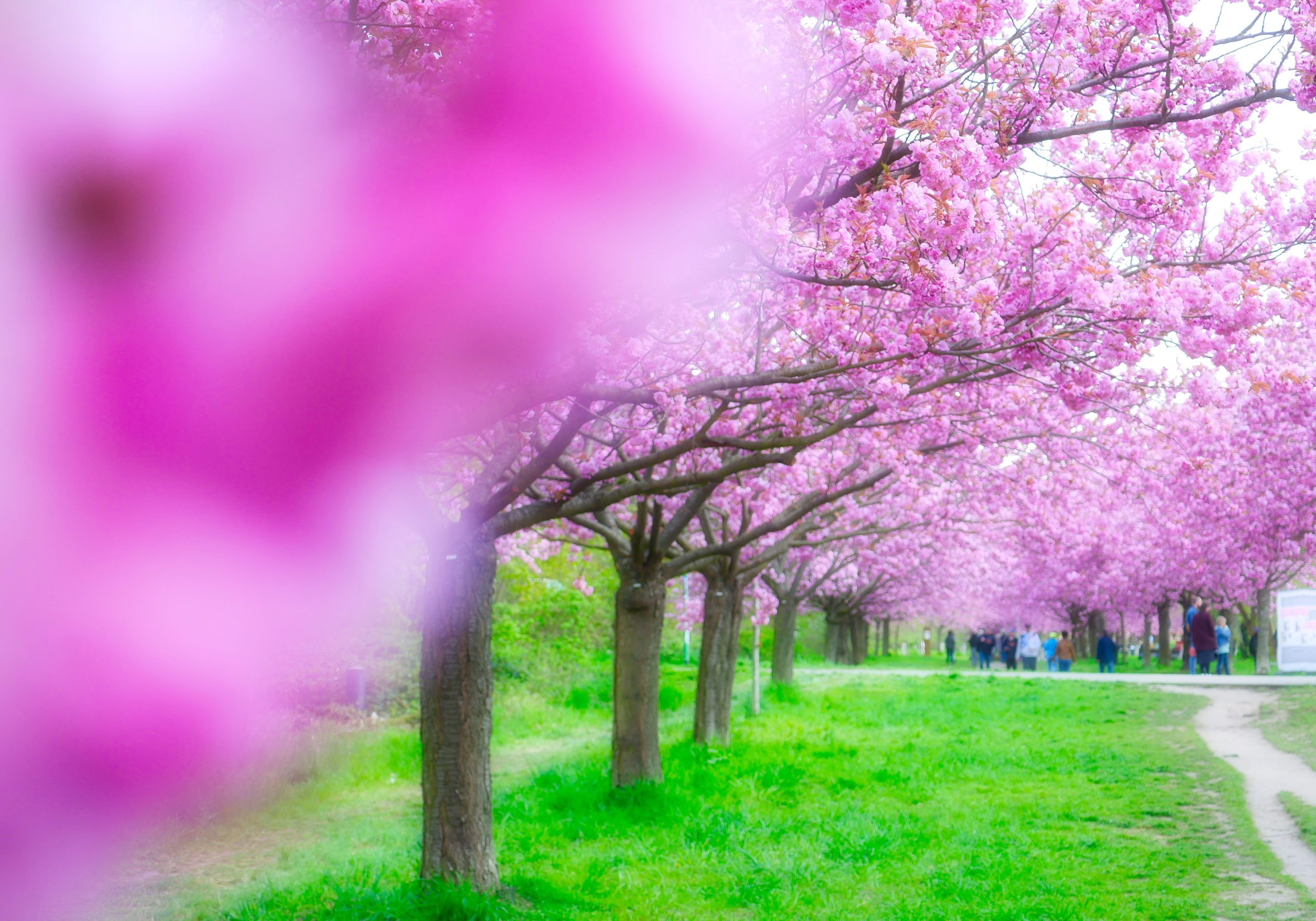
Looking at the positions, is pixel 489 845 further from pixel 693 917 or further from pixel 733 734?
pixel 733 734

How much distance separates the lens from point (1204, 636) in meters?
32.5

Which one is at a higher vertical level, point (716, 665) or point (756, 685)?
point (716, 665)

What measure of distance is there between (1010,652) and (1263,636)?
55.4ft

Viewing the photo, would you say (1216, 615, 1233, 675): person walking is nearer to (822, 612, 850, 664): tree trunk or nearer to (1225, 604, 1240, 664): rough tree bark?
(1225, 604, 1240, 664): rough tree bark

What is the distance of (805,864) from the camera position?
9000 mm

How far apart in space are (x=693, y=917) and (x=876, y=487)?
10018mm

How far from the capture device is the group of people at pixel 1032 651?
44656 millimetres

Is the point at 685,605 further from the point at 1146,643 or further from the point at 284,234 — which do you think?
the point at 1146,643

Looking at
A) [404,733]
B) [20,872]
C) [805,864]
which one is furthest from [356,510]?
[404,733]

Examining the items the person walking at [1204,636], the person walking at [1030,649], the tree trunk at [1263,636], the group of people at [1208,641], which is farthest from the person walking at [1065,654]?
the person walking at [1204,636]

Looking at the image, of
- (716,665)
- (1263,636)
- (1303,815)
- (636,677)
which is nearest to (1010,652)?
(1263,636)

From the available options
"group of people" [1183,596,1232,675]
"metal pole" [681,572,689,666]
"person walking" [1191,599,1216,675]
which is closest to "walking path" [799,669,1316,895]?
"person walking" [1191,599,1216,675]

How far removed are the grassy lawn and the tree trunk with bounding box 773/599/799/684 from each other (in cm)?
1231

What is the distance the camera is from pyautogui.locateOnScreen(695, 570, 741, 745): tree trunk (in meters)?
16.1
